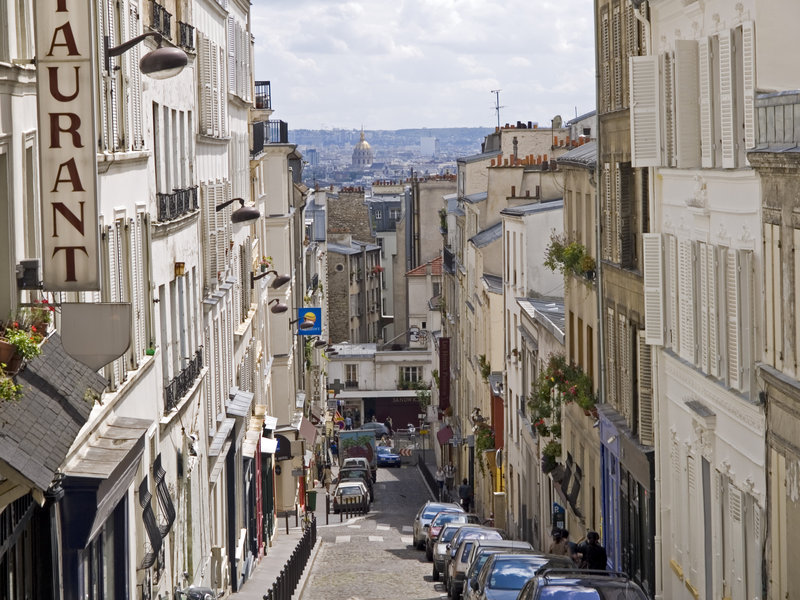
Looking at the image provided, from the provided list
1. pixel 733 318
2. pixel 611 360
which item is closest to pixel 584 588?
pixel 733 318

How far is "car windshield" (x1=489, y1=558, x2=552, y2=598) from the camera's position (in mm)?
22094

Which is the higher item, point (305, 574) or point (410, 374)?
point (305, 574)

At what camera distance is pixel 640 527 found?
81.4 ft

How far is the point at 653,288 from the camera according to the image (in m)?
22.0

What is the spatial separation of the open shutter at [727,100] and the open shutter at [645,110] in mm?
3369

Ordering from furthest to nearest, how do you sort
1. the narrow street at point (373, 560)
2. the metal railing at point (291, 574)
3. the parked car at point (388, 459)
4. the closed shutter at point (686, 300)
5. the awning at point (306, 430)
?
1. the parked car at point (388, 459)
2. the awning at point (306, 430)
3. the narrow street at point (373, 560)
4. the metal railing at point (291, 574)
5. the closed shutter at point (686, 300)

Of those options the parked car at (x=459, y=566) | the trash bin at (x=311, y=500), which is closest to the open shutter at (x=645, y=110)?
the parked car at (x=459, y=566)

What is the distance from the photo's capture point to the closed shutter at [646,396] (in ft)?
78.8

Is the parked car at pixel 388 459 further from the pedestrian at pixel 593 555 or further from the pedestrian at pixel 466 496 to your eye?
the pedestrian at pixel 593 555

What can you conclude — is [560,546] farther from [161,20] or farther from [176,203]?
[161,20]

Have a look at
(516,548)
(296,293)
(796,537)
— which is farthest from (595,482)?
(296,293)

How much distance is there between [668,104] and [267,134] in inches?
1332

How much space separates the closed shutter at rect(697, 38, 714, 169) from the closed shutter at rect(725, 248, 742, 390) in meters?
1.63

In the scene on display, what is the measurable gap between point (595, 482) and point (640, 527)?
16.7 ft
